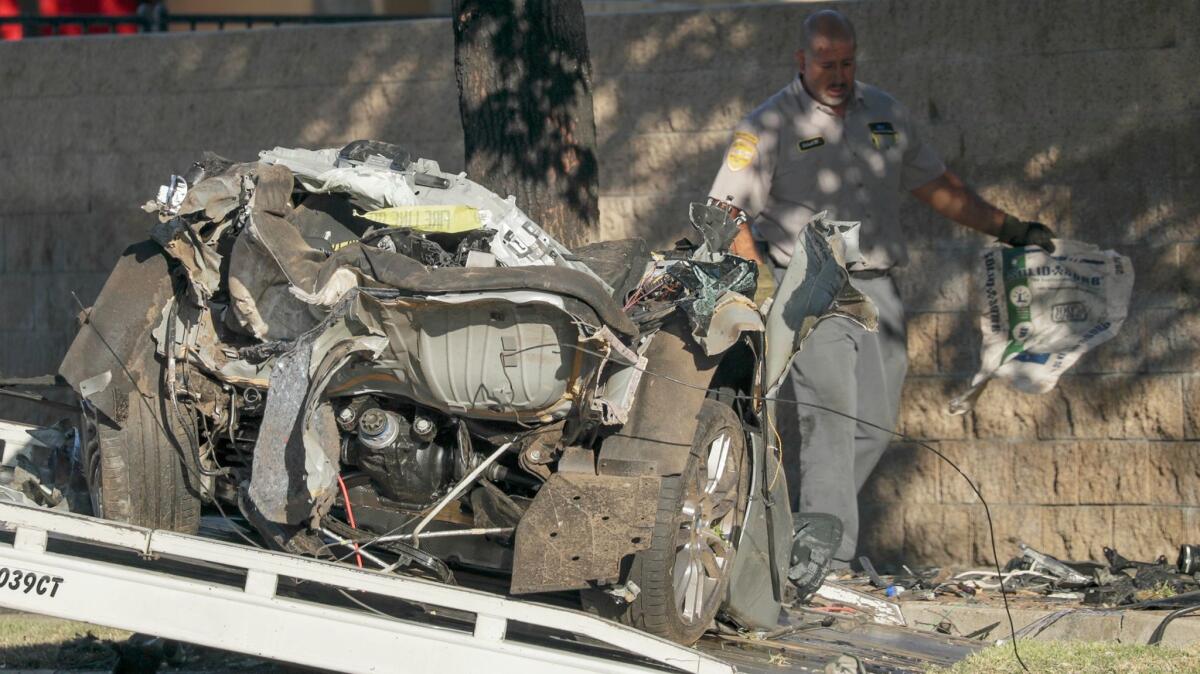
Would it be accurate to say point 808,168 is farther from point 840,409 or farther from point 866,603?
point 866,603

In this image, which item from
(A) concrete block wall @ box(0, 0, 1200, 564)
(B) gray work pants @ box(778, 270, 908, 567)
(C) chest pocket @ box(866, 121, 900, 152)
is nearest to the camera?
(B) gray work pants @ box(778, 270, 908, 567)

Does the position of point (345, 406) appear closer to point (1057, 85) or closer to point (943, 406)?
point (943, 406)

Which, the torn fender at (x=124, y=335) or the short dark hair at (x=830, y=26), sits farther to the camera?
the short dark hair at (x=830, y=26)

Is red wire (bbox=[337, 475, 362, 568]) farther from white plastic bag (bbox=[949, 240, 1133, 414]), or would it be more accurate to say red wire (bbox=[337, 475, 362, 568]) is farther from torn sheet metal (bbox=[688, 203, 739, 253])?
white plastic bag (bbox=[949, 240, 1133, 414])

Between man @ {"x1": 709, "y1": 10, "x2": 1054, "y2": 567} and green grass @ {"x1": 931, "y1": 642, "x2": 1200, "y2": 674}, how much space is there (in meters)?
1.46

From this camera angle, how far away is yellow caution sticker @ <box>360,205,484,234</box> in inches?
201

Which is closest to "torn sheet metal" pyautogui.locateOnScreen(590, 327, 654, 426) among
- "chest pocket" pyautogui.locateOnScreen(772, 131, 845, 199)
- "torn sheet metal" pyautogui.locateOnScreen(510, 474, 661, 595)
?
"torn sheet metal" pyautogui.locateOnScreen(510, 474, 661, 595)

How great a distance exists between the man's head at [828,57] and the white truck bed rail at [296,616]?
3.49 meters

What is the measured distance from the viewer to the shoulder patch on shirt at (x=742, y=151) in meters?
7.22

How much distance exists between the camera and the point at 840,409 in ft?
23.4

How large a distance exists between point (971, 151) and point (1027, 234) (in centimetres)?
77

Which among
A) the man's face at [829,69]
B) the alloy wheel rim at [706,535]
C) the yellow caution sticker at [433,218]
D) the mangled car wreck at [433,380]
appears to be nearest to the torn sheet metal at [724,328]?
the mangled car wreck at [433,380]

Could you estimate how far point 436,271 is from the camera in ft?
15.7

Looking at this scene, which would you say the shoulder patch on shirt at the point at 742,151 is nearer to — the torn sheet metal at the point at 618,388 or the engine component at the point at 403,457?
the torn sheet metal at the point at 618,388
